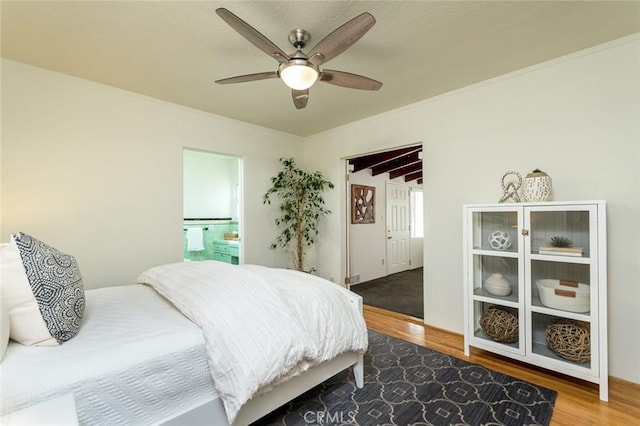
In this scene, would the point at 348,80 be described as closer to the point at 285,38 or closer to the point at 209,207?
the point at 285,38

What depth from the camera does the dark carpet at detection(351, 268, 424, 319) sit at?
3.78 metres

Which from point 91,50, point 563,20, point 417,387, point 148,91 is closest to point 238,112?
point 148,91

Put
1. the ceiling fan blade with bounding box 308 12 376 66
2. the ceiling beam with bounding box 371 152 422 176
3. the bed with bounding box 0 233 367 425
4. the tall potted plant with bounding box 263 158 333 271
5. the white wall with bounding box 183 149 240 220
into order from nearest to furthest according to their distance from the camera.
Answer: the bed with bounding box 0 233 367 425
the ceiling fan blade with bounding box 308 12 376 66
the tall potted plant with bounding box 263 158 333 271
the ceiling beam with bounding box 371 152 422 176
the white wall with bounding box 183 149 240 220

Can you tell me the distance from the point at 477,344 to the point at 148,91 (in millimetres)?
3863

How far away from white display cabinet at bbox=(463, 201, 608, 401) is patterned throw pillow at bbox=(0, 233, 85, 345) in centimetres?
270

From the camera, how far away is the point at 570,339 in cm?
202

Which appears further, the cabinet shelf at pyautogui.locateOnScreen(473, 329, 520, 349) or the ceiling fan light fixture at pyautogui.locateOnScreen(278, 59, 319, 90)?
the cabinet shelf at pyautogui.locateOnScreen(473, 329, 520, 349)

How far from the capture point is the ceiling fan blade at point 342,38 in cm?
141

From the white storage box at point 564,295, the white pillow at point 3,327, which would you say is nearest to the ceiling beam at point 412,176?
the white storage box at point 564,295

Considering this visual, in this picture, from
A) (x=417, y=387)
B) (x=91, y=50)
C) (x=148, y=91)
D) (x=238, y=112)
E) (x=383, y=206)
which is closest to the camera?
(x=417, y=387)

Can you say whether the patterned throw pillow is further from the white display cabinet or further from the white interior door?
the white interior door

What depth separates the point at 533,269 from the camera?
2.19 metres

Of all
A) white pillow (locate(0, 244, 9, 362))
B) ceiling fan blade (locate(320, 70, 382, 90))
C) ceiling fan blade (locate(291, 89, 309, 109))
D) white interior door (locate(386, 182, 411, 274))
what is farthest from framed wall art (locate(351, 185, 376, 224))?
white pillow (locate(0, 244, 9, 362))

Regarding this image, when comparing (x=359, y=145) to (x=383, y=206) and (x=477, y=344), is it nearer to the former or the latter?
(x=383, y=206)
